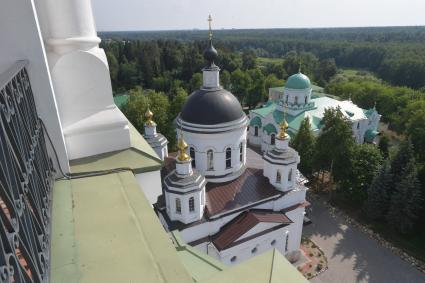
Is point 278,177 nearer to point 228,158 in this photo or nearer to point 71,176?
point 228,158

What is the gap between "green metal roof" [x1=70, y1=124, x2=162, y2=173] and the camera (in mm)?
4988

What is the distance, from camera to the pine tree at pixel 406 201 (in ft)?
58.4

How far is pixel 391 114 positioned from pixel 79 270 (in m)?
45.1

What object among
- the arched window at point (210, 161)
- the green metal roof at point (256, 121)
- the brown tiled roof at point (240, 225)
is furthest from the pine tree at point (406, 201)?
the green metal roof at point (256, 121)

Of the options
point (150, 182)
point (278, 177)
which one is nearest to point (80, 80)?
point (150, 182)

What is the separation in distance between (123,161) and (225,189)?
9.93 meters

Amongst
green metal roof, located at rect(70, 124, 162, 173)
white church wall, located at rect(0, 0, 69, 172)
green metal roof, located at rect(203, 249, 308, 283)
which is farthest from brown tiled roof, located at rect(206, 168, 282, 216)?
white church wall, located at rect(0, 0, 69, 172)

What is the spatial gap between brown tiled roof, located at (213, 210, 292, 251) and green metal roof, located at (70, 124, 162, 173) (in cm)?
876

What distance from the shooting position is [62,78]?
17.5ft

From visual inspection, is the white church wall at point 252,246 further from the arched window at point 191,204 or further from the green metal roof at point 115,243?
the green metal roof at point 115,243

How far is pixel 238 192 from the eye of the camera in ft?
47.6

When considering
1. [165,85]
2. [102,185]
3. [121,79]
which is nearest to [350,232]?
[102,185]

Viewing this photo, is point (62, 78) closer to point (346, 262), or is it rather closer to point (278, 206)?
point (278, 206)

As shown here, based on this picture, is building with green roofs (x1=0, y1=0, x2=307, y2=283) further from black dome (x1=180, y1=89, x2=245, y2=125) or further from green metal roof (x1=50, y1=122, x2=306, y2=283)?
black dome (x1=180, y1=89, x2=245, y2=125)
